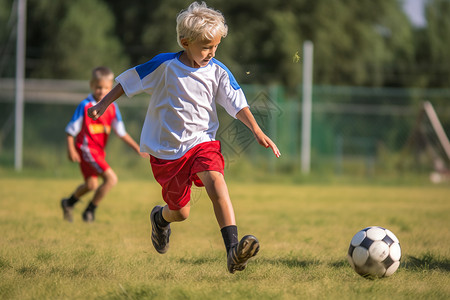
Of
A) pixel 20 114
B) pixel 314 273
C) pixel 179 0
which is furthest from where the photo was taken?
pixel 179 0

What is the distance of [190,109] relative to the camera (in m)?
3.92

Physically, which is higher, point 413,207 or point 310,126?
point 310,126

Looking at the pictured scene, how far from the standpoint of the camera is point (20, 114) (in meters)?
14.9

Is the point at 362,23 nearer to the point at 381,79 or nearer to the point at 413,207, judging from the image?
the point at 381,79

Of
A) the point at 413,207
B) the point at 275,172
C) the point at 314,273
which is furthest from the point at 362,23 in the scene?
the point at 314,273

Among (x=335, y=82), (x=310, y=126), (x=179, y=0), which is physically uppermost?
(x=179, y=0)

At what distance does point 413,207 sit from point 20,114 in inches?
390

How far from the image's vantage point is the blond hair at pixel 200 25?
12.3ft

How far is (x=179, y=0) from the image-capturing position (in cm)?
2094

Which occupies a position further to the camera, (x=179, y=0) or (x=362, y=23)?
(x=362, y=23)

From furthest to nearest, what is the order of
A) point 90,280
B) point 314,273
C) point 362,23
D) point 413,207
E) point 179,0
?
1. point 362,23
2. point 179,0
3. point 413,207
4. point 314,273
5. point 90,280

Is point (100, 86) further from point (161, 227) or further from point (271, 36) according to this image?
point (271, 36)

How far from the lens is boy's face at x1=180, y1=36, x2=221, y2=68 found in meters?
3.78

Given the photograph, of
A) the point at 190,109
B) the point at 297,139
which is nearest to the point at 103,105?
the point at 190,109
